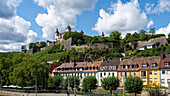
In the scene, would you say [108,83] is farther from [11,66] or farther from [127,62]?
[11,66]

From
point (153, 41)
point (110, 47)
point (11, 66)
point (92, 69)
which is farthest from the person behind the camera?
point (110, 47)

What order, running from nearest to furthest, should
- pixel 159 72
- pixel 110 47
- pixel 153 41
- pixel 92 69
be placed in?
pixel 159 72, pixel 92 69, pixel 153 41, pixel 110 47

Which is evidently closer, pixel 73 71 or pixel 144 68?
pixel 144 68

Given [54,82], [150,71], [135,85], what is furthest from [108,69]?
[54,82]

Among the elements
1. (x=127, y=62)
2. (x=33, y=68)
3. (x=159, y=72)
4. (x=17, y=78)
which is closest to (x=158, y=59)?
(x=159, y=72)

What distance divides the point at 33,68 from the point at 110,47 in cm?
7064

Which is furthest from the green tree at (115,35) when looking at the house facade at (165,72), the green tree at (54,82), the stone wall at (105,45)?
the house facade at (165,72)

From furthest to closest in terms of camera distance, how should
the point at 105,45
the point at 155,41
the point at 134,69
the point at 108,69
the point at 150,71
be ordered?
the point at 105,45 < the point at 155,41 < the point at 108,69 < the point at 134,69 < the point at 150,71

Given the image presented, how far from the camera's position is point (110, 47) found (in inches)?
4948

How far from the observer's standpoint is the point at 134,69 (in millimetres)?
58094

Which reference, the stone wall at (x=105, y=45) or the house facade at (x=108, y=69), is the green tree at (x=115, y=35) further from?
the house facade at (x=108, y=69)

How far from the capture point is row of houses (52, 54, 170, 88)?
52162 mm

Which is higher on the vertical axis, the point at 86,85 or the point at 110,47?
the point at 110,47

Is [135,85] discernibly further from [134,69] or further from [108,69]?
[108,69]
